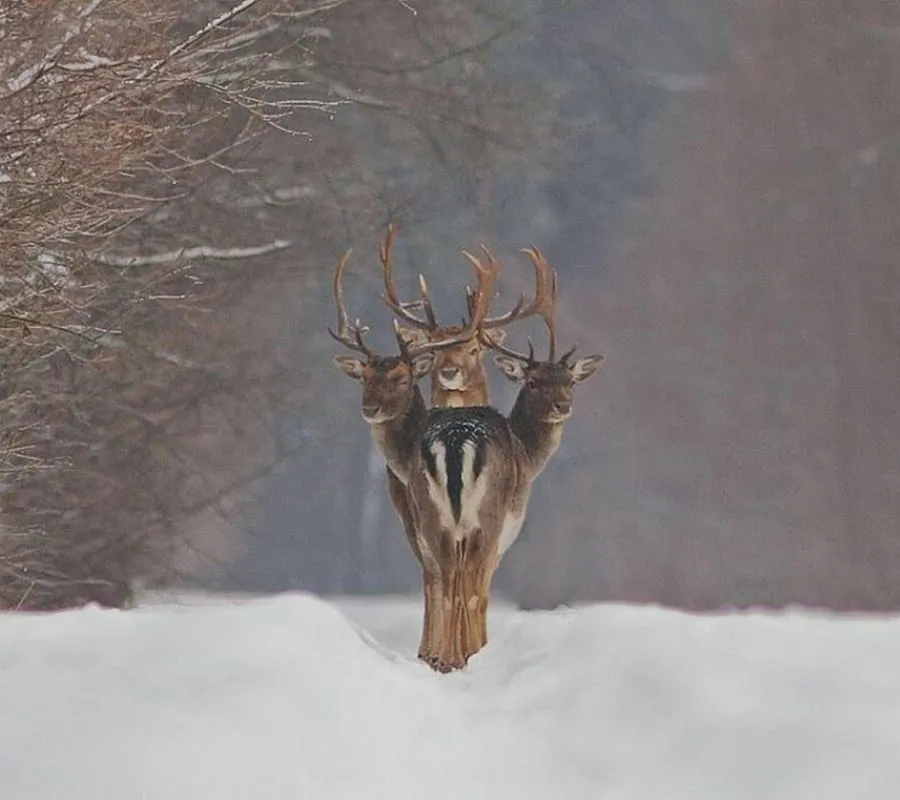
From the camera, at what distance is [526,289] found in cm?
1138

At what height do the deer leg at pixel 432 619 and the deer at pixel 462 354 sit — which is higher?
the deer at pixel 462 354

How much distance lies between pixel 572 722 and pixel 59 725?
1.11m

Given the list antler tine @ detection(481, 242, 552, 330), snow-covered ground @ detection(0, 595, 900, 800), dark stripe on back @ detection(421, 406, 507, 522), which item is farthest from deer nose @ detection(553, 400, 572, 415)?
snow-covered ground @ detection(0, 595, 900, 800)

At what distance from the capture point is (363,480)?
12.2 m

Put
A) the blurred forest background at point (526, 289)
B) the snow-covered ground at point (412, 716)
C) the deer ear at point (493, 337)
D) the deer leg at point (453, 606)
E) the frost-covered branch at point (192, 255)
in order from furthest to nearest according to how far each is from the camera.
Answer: the blurred forest background at point (526, 289)
the frost-covered branch at point (192, 255)
the deer ear at point (493, 337)
the deer leg at point (453, 606)
the snow-covered ground at point (412, 716)

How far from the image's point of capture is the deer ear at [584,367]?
5.78 m

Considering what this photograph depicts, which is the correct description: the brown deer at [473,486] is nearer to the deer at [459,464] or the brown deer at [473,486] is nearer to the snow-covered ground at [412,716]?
the deer at [459,464]

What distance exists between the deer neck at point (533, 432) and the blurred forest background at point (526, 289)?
3.16 meters

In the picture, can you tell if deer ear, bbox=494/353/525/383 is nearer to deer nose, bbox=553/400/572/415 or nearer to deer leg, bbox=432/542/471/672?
deer nose, bbox=553/400/572/415

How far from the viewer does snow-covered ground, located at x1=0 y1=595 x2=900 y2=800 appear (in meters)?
2.67

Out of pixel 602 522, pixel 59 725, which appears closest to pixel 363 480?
pixel 602 522

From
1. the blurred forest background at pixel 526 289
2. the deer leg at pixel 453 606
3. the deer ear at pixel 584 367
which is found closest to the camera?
the deer leg at pixel 453 606

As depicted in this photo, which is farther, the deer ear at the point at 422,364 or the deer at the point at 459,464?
the deer ear at the point at 422,364

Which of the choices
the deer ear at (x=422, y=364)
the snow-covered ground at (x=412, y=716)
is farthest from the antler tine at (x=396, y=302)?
the snow-covered ground at (x=412, y=716)
